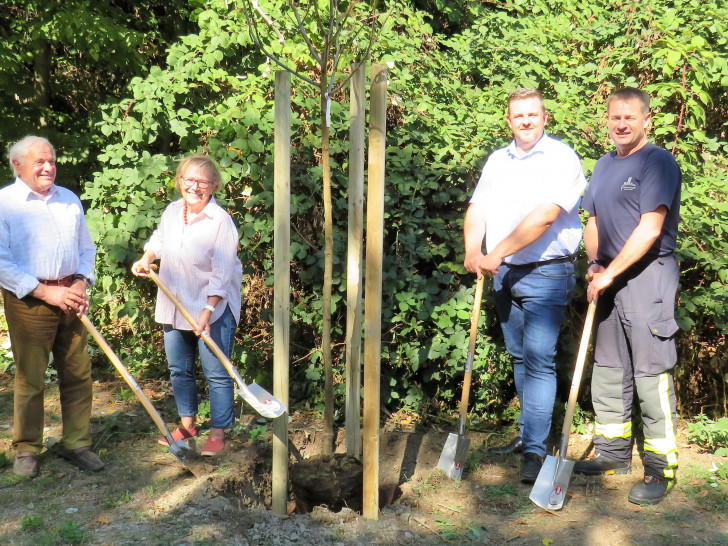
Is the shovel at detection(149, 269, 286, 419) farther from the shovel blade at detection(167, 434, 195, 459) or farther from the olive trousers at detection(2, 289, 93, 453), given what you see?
the olive trousers at detection(2, 289, 93, 453)

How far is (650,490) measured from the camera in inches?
157

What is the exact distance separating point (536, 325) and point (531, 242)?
496 mm

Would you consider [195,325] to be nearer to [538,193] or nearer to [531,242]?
[531,242]

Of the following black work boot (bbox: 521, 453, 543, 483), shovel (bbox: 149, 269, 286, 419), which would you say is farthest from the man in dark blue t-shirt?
shovel (bbox: 149, 269, 286, 419)

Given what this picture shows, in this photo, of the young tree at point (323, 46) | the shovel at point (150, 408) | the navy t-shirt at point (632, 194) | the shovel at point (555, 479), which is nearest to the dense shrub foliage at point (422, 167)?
the young tree at point (323, 46)

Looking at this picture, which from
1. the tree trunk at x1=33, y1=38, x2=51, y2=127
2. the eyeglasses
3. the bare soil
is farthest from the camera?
the tree trunk at x1=33, y1=38, x2=51, y2=127

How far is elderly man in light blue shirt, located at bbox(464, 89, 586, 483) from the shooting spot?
13.0ft

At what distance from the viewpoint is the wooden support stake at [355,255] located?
144 inches

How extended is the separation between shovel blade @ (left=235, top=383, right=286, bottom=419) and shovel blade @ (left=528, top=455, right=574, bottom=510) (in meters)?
1.43

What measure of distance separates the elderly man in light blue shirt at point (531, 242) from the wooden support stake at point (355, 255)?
2.45 ft

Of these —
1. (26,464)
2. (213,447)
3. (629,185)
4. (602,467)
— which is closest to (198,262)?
(213,447)

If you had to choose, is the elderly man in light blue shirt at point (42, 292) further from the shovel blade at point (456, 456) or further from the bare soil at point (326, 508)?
the shovel blade at point (456, 456)

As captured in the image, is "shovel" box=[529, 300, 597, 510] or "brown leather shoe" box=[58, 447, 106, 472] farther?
"brown leather shoe" box=[58, 447, 106, 472]

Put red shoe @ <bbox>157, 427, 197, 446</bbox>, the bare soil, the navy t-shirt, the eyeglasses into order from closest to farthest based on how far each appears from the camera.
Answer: the bare soil < the navy t-shirt < the eyeglasses < red shoe @ <bbox>157, 427, 197, 446</bbox>
